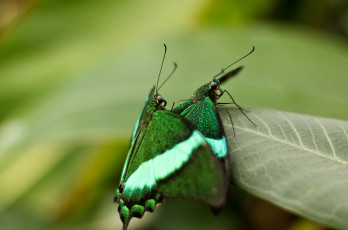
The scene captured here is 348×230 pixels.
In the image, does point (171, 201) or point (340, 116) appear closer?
point (340, 116)

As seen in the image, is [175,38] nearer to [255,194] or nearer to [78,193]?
[78,193]

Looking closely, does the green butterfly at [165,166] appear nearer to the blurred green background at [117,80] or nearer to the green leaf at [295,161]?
the green leaf at [295,161]

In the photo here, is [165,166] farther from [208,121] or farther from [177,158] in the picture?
[208,121]

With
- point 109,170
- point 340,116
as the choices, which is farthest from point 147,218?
point 340,116

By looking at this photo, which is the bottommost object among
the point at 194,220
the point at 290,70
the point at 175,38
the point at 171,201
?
the point at 194,220

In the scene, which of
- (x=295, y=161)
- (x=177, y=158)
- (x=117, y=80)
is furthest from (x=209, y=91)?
(x=117, y=80)

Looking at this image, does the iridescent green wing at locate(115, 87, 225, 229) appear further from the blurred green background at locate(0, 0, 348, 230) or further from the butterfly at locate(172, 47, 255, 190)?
the blurred green background at locate(0, 0, 348, 230)

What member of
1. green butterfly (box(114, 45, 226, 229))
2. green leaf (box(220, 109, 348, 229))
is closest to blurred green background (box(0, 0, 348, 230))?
green butterfly (box(114, 45, 226, 229))
